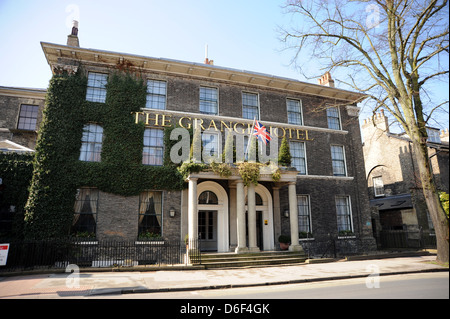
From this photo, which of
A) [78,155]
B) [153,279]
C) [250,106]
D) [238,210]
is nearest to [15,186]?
[78,155]

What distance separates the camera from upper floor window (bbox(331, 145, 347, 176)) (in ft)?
68.7

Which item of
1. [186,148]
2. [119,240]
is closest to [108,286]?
[119,240]

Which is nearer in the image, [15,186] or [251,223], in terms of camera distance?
[15,186]

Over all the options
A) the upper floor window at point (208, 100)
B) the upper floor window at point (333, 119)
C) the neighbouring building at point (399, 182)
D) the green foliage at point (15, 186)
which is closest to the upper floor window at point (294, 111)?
the upper floor window at point (333, 119)

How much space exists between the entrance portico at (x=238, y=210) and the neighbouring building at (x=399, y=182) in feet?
26.5

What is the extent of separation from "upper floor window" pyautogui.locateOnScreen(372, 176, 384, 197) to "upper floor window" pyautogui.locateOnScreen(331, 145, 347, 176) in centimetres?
878

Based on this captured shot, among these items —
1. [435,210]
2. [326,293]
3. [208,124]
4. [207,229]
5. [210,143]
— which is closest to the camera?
[326,293]

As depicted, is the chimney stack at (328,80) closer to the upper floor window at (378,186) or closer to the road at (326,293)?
the upper floor window at (378,186)

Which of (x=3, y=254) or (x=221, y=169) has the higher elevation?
(x=221, y=169)

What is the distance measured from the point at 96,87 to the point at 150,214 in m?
8.19

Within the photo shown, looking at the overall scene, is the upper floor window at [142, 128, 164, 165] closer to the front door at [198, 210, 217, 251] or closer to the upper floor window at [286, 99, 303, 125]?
the front door at [198, 210, 217, 251]

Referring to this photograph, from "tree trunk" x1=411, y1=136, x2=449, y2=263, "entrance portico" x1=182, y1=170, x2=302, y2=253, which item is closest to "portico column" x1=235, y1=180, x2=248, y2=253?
"entrance portico" x1=182, y1=170, x2=302, y2=253

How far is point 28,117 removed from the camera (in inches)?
810

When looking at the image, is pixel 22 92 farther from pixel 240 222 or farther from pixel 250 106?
pixel 240 222
